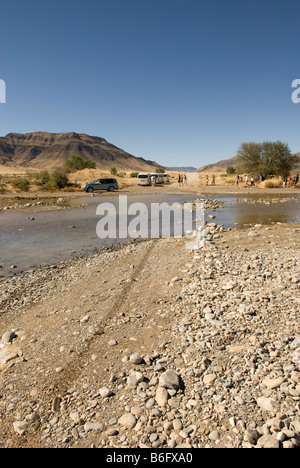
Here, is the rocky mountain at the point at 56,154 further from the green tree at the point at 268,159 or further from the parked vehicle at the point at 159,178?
the green tree at the point at 268,159

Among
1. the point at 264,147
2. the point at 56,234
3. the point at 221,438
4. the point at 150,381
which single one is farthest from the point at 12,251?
the point at 264,147

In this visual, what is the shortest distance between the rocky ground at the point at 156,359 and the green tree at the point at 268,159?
43.3m

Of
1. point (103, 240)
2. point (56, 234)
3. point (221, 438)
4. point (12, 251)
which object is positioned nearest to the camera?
point (221, 438)

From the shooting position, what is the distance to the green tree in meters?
45.6

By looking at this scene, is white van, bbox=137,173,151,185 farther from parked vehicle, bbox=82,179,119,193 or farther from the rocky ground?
the rocky ground

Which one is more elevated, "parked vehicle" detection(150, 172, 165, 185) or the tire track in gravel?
"parked vehicle" detection(150, 172, 165, 185)

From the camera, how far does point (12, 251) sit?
11398 mm

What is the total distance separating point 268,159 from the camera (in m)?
46.8

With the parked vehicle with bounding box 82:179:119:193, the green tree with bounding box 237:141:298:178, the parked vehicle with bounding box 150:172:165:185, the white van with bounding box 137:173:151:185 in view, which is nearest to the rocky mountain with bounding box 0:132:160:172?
the parked vehicle with bounding box 150:172:165:185

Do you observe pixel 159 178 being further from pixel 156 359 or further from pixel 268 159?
pixel 156 359

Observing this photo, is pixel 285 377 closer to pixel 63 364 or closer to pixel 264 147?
pixel 63 364

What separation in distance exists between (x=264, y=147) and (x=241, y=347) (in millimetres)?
50256

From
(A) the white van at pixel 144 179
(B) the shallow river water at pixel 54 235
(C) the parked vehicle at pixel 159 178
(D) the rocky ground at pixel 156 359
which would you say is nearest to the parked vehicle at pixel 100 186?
(A) the white van at pixel 144 179

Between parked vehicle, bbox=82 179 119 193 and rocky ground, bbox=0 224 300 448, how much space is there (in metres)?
34.3
